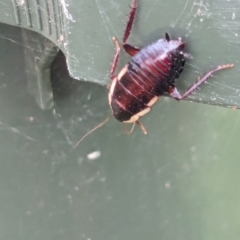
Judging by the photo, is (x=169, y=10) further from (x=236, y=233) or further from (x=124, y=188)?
(x=236, y=233)

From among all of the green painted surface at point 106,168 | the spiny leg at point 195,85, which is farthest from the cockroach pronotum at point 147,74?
the green painted surface at point 106,168

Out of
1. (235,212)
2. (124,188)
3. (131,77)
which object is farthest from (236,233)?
(131,77)

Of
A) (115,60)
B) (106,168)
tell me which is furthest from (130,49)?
(106,168)

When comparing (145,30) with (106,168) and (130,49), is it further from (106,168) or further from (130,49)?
(106,168)

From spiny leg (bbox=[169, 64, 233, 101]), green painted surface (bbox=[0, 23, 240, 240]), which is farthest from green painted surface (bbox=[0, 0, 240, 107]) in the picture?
green painted surface (bbox=[0, 23, 240, 240])

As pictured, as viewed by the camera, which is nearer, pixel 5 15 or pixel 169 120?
pixel 5 15

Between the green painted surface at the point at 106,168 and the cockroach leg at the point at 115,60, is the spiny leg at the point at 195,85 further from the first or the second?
the green painted surface at the point at 106,168

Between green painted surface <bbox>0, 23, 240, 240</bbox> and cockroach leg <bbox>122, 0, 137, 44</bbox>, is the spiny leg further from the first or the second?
green painted surface <bbox>0, 23, 240, 240</bbox>
